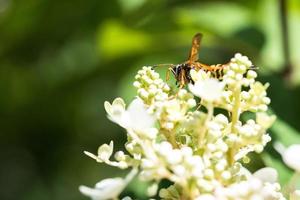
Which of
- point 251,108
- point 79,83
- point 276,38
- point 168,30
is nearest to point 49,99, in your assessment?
point 79,83

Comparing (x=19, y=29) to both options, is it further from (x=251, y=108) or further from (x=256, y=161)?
(x=251, y=108)

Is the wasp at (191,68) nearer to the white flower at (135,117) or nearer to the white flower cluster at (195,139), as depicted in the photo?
the white flower cluster at (195,139)

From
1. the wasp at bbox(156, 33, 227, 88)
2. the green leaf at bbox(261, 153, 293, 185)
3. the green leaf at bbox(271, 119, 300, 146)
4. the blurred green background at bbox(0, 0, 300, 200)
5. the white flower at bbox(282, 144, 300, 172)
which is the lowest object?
the white flower at bbox(282, 144, 300, 172)

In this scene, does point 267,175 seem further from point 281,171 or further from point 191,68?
point 281,171

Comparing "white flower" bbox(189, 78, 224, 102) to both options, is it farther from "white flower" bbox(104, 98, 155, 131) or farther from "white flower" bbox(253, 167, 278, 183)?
"white flower" bbox(253, 167, 278, 183)

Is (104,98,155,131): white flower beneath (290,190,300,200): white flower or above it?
above

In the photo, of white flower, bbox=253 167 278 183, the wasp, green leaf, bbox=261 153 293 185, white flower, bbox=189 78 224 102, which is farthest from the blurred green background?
white flower, bbox=189 78 224 102

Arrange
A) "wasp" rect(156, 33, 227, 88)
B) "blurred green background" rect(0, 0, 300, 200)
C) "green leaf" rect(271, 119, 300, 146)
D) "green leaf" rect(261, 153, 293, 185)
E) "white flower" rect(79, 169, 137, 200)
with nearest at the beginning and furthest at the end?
"white flower" rect(79, 169, 137, 200), "wasp" rect(156, 33, 227, 88), "green leaf" rect(261, 153, 293, 185), "green leaf" rect(271, 119, 300, 146), "blurred green background" rect(0, 0, 300, 200)

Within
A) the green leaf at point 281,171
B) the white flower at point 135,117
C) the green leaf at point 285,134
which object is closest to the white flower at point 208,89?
the white flower at point 135,117
